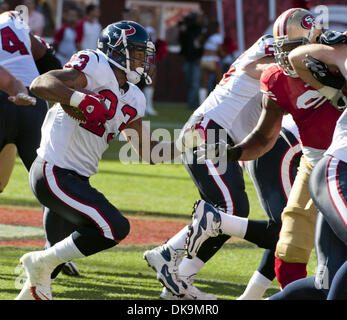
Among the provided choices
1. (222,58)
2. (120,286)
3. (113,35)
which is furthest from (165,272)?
(222,58)

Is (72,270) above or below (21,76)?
below

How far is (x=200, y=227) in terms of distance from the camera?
4.82m

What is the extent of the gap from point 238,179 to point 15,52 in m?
1.87

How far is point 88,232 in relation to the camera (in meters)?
4.51

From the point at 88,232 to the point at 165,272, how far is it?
0.73 metres

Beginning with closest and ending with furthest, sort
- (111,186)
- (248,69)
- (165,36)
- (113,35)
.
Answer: (113,35) < (248,69) < (111,186) < (165,36)

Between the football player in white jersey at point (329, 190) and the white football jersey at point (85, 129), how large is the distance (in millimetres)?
1173

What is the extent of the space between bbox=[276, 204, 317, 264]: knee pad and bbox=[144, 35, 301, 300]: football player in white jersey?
523 millimetres

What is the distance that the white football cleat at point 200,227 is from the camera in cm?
481

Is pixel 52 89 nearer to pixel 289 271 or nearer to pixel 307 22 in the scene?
pixel 307 22

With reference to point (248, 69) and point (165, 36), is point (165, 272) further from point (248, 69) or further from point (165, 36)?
point (165, 36)

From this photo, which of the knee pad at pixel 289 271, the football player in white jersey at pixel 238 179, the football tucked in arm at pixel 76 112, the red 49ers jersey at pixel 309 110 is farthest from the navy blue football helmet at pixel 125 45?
the knee pad at pixel 289 271

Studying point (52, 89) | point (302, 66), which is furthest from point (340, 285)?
point (52, 89)

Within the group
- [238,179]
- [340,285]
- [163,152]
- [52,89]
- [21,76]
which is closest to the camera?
[340,285]
